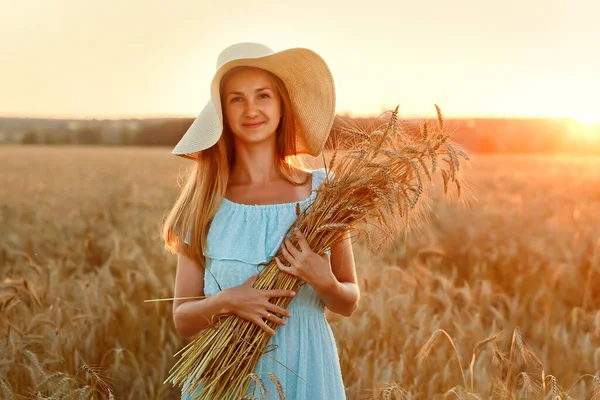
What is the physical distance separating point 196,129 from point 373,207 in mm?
652

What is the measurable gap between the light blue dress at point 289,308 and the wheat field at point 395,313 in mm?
217

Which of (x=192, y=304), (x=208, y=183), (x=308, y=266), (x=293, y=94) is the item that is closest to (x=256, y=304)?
(x=308, y=266)

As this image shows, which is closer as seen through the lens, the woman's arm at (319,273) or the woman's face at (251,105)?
the woman's arm at (319,273)

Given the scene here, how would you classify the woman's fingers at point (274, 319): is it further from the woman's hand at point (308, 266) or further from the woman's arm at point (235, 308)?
the woman's hand at point (308, 266)

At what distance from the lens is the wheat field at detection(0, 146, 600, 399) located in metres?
3.13

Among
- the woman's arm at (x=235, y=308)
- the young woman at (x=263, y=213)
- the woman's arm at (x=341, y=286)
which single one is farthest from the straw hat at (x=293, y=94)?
the woman's arm at (x=235, y=308)

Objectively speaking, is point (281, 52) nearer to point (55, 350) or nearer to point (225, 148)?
point (225, 148)

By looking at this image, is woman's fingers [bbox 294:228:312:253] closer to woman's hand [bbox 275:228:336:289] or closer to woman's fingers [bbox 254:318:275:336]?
woman's hand [bbox 275:228:336:289]

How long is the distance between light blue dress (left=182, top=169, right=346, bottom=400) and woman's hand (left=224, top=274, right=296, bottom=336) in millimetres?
141

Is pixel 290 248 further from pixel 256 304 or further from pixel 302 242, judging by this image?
pixel 256 304

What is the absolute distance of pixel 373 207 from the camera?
2.23 m

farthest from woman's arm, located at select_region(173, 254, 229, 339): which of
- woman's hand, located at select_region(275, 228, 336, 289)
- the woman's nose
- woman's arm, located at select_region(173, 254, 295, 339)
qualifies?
the woman's nose

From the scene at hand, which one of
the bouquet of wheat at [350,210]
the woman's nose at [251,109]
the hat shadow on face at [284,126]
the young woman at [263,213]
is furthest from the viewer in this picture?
the hat shadow on face at [284,126]

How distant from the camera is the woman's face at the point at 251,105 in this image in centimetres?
243
